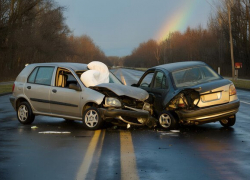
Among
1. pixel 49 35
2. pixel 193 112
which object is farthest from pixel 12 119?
pixel 49 35

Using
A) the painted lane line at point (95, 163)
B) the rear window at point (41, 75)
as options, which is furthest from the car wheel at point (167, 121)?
the rear window at point (41, 75)

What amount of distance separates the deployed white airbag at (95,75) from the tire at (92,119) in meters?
0.73

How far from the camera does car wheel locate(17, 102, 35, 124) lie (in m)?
12.0

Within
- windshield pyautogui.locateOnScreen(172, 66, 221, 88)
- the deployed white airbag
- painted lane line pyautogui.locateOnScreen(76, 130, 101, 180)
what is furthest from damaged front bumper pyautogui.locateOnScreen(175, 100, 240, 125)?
the deployed white airbag

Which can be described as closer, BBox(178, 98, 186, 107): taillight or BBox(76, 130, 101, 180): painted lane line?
BBox(76, 130, 101, 180): painted lane line

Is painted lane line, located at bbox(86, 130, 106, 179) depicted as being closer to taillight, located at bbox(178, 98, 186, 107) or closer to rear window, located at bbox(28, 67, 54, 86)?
taillight, located at bbox(178, 98, 186, 107)

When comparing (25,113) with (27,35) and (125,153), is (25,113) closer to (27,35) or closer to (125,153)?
(125,153)

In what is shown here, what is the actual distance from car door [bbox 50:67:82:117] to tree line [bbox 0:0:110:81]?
110 feet

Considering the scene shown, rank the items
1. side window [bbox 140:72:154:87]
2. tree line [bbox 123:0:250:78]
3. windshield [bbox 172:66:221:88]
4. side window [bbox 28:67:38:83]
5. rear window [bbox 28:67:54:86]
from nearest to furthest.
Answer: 1. windshield [bbox 172:66:221:88]
2. rear window [bbox 28:67:54:86]
3. side window [bbox 28:67:38:83]
4. side window [bbox 140:72:154:87]
5. tree line [bbox 123:0:250:78]

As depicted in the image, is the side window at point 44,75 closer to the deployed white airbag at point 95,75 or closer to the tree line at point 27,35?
the deployed white airbag at point 95,75

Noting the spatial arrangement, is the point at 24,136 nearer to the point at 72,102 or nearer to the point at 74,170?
the point at 72,102

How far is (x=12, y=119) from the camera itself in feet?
43.9

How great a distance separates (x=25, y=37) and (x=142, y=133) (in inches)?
1954

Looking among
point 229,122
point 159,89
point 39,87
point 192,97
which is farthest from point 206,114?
point 39,87
